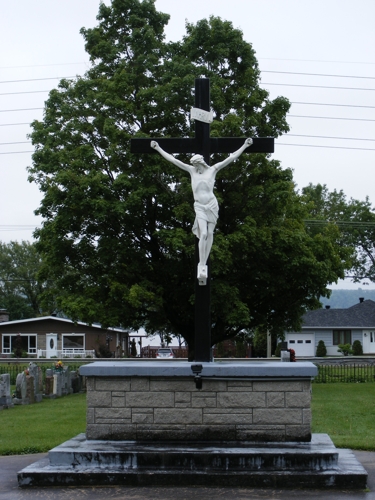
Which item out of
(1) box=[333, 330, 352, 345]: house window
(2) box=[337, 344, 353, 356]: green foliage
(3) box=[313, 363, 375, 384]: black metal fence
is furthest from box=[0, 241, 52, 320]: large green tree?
(3) box=[313, 363, 375, 384]: black metal fence

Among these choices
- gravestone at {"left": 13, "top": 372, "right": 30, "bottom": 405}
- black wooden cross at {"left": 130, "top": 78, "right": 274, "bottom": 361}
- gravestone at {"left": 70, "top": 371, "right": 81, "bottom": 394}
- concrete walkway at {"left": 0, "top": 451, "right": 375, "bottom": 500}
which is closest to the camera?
concrete walkway at {"left": 0, "top": 451, "right": 375, "bottom": 500}

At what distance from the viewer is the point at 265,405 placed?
388 inches

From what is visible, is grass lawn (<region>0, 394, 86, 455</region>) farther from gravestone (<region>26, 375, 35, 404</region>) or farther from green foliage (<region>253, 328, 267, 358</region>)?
green foliage (<region>253, 328, 267, 358</region>)

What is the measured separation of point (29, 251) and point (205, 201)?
69280 millimetres

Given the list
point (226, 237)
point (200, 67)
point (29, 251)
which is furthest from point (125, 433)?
point (29, 251)

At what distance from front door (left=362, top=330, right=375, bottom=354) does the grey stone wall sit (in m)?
52.4

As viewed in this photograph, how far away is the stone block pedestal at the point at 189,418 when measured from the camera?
9.30 meters

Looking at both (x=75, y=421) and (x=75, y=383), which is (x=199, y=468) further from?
(x=75, y=383)

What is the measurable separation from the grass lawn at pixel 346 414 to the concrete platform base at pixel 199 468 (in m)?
3.33

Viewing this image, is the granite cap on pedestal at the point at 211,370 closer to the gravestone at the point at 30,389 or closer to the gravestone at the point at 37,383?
the gravestone at the point at 30,389

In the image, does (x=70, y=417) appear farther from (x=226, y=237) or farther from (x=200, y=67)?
(x=200, y=67)

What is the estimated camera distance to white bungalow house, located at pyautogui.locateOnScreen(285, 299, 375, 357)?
196 ft

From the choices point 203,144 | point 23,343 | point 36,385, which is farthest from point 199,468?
point 23,343

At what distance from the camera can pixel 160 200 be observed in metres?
24.0
